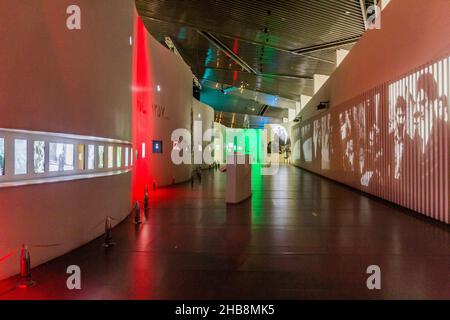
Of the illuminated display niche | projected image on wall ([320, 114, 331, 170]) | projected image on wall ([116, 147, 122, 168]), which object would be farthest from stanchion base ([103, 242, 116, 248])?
projected image on wall ([320, 114, 331, 170])

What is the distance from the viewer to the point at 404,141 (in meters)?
8.78

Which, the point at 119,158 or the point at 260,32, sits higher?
the point at 260,32

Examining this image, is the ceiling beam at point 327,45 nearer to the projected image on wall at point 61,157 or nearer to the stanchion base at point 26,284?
the projected image on wall at point 61,157

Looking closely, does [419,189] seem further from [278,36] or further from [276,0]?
[278,36]

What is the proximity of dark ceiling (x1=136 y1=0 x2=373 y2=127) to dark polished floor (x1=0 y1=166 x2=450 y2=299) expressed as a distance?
9.09m

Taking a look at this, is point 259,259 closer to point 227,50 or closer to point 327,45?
point 327,45

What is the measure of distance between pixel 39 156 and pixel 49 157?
0.18 m

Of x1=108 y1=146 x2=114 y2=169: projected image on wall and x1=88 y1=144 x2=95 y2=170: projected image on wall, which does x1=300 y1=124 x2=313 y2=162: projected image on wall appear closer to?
x1=108 y1=146 x2=114 y2=169: projected image on wall

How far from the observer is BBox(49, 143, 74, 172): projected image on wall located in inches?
184

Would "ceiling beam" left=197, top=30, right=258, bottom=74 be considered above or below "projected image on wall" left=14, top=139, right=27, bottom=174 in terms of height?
above

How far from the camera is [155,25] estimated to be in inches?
688

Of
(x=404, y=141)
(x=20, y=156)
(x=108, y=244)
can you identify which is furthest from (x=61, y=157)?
(x=404, y=141)

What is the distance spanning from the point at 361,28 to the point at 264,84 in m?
15.3
